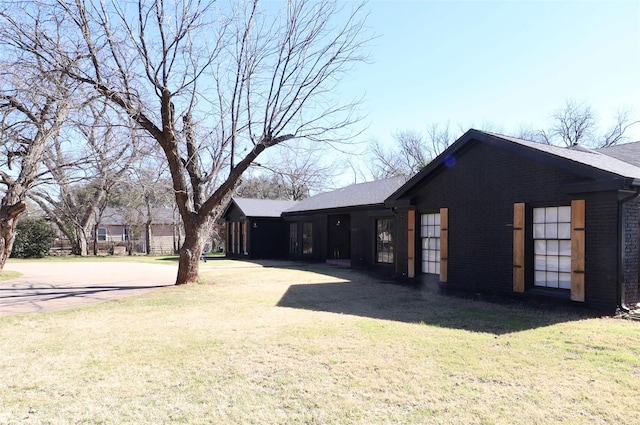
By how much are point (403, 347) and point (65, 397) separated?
149 inches

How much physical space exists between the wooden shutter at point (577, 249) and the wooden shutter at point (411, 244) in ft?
14.3

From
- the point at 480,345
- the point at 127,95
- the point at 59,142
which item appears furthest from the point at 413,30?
the point at 59,142

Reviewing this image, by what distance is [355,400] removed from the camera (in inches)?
148

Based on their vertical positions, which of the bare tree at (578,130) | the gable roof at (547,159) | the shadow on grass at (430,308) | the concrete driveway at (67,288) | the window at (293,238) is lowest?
the concrete driveway at (67,288)

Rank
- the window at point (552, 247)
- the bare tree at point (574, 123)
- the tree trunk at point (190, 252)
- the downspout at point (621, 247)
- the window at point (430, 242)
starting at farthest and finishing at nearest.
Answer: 1. the bare tree at point (574, 123)
2. the tree trunk at point (190, 252)
3. the window at point (430, 242)
4. the window at point (552, 247)
5. the downspout at point (621, 247)

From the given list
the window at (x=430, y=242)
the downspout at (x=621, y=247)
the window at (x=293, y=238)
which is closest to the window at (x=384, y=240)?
the window at (x=430, y=242)

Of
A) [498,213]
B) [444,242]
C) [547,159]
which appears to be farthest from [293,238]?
[547,159]

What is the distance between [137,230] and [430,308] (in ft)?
111

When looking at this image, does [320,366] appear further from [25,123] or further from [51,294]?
Answer: [25,123]

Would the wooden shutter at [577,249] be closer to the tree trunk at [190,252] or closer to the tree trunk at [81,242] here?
the tree trunk at [190,252]

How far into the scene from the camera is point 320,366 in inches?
185

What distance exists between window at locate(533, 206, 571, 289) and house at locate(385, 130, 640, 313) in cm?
2

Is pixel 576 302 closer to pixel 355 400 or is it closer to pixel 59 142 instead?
pixel 355 400

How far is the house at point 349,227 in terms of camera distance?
49.1 feet
